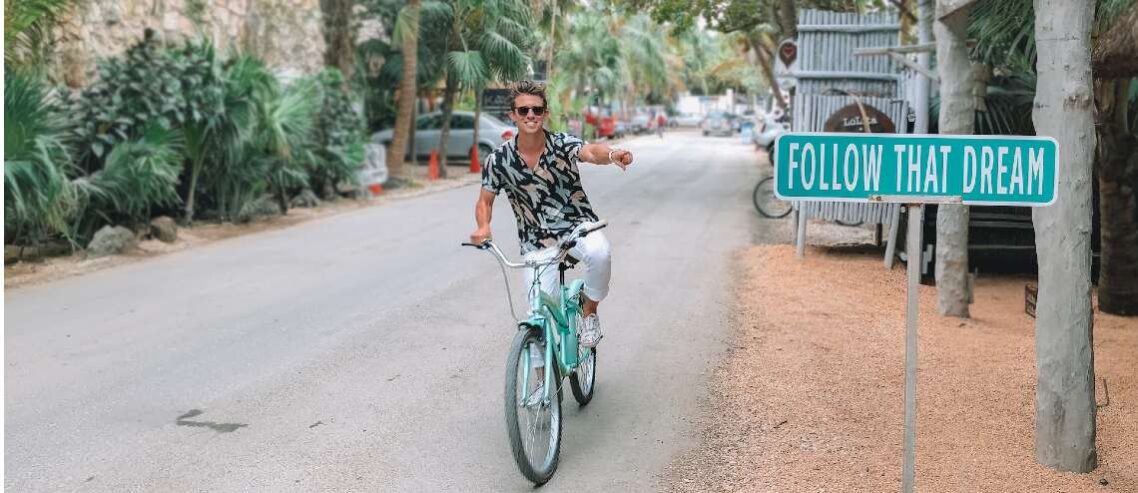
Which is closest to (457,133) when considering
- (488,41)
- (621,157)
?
(488,41)

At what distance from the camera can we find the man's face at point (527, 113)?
16.8 ft

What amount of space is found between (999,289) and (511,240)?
5.46 metres

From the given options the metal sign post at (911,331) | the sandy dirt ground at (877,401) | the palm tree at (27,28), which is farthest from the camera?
the palm tree at (27,28)

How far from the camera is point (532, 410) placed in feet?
15.6

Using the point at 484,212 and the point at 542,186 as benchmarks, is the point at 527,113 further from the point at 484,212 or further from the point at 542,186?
the point at 484,212

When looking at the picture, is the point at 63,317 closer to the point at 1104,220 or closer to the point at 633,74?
the point at 1104,220

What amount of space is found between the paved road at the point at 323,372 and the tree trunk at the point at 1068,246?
172cm

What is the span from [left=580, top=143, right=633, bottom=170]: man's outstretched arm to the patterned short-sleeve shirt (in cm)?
6

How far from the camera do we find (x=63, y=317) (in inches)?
342

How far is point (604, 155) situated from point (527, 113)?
44cm

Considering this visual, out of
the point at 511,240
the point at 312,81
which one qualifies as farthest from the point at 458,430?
the point at 312,81

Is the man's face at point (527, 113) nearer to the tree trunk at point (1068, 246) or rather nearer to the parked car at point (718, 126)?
the tree trunk at point (1068, 246)

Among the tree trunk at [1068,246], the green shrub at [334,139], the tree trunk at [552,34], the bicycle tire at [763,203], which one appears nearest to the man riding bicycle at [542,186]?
the tree trunk at [1068,246]

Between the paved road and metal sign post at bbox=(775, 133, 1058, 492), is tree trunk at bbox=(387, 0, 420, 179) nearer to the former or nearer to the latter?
the paved road
